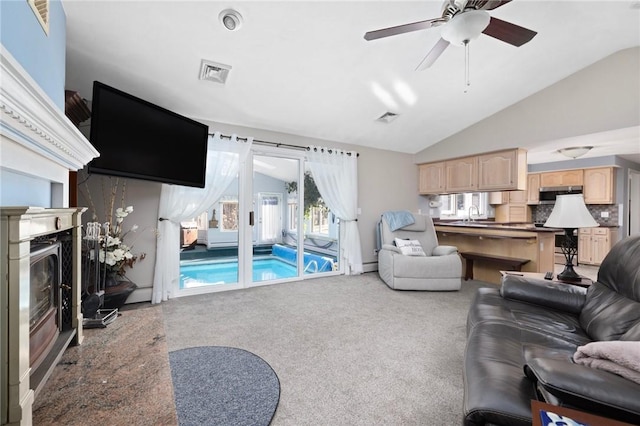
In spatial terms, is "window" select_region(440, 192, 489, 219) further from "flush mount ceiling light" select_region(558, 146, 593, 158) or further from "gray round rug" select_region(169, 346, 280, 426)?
"gray round rug" select_region(169, 346, 280, 426)

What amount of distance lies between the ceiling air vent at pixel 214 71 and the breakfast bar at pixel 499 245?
4.17 m

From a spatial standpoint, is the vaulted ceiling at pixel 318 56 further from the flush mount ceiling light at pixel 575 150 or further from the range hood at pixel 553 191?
the range hood at pixel 553 191

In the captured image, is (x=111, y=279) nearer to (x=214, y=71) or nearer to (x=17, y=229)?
(x=17, y=229)

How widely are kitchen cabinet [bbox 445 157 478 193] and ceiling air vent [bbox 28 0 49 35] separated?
5.25 m

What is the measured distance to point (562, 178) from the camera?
20.2ft

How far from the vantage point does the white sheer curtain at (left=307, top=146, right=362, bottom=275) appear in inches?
182

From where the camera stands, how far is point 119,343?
6.44 ft

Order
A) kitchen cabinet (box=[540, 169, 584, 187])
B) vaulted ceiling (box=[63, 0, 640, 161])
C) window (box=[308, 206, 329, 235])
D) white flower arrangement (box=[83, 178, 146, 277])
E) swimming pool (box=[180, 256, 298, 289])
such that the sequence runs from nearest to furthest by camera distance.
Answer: vaulted ceiling (box=[63, 0, 640, 161]) → white flower arrangement (box=[83, 178, 146, 277]) → swimming pool (box=[180, 256, 298, 289]) → window (box=[308, 206, 329, 235]) → kitchen cabinet (box=[540, 169, 584, 187])

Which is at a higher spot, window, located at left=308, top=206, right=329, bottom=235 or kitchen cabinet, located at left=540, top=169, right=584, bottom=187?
kitchen cabinet, located at left=540, top=169, right=584, bottom=187

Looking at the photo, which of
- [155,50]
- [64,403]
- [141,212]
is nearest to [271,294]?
[141,212]

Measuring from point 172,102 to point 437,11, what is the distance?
2906 millimetres

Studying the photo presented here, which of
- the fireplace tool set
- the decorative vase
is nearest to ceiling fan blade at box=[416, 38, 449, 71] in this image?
the fireplace tool set

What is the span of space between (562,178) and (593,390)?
22.9 feet

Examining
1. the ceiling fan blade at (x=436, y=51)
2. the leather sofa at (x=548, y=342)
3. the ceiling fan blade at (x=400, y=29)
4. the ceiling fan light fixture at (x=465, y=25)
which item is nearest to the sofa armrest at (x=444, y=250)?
the leather sofa at (x=548, y=342)
